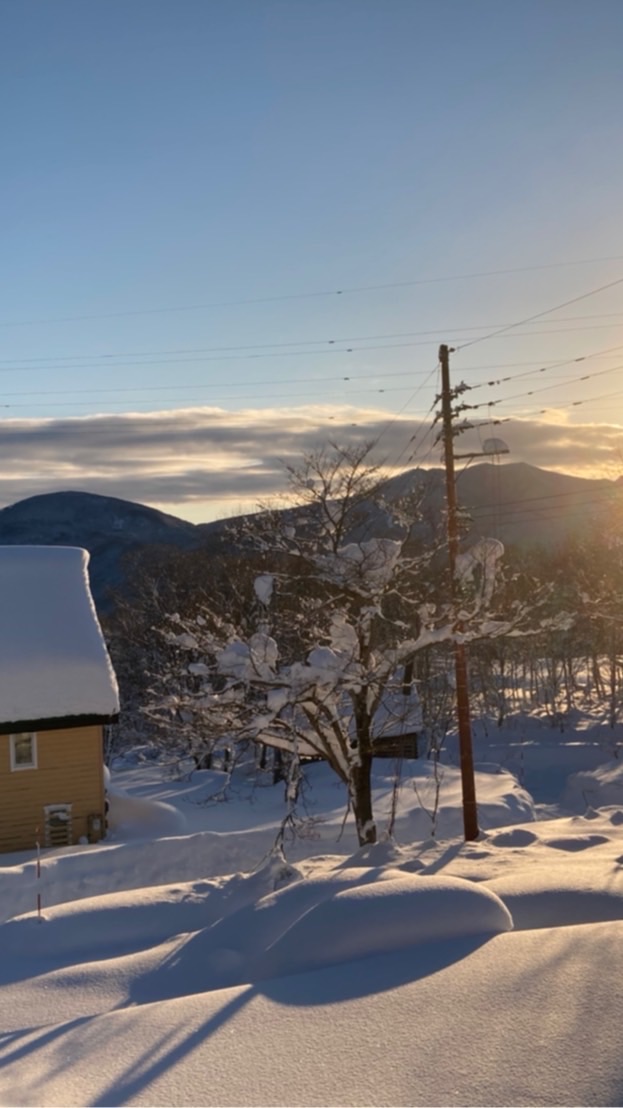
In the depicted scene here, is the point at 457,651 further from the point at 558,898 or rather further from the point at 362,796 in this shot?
the point at 558,898

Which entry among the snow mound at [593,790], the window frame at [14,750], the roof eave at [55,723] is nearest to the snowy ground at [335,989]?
the roof eave at [55,723]

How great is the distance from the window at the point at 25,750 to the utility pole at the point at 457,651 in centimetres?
1040

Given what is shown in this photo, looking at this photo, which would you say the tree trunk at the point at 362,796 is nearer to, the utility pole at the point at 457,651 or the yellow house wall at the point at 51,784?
the utility pole at the point at 457,651

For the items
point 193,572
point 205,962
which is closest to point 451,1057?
point 205,962

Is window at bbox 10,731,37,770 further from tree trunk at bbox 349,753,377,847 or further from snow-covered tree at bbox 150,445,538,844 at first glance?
tree trunk at bbox 349,753,377,847

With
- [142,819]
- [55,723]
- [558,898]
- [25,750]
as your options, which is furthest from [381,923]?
[142,819]

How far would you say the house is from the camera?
2031 centimetres

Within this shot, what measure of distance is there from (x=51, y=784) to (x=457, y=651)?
423 inches

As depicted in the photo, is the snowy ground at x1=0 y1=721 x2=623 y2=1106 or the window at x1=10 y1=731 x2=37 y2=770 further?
the window at x1=10 y1=731 x2=37 y2=770

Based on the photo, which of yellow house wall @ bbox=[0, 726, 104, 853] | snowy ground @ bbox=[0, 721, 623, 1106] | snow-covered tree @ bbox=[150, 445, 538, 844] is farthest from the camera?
yellow house wall @ bbox=[0, 726, 104, 853]

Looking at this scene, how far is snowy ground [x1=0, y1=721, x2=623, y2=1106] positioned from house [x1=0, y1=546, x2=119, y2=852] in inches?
344

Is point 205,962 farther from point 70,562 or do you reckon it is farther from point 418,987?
point 70,562

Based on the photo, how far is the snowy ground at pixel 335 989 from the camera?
19.6ft

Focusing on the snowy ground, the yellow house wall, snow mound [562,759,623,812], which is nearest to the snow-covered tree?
the snowy ground
